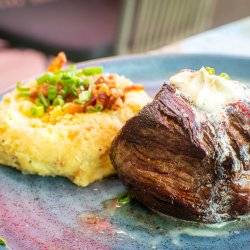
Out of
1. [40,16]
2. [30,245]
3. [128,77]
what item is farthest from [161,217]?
[40,16]

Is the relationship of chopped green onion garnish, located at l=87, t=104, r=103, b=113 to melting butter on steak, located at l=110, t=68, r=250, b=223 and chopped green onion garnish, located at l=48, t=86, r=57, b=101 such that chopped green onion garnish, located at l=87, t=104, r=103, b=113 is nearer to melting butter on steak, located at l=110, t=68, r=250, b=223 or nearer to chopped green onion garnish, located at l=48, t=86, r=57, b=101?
chopped green onion garnish, located at l=48, t=86, r=57, b=101

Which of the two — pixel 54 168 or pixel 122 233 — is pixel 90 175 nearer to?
pixel 54 168

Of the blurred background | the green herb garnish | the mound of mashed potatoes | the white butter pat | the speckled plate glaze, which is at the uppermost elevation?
the white butter pat

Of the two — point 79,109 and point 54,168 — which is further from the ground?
point 79,109

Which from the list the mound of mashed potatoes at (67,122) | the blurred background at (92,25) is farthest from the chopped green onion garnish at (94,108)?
the blurred background at (92,25)

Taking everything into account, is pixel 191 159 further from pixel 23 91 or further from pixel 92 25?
pixel 92 25

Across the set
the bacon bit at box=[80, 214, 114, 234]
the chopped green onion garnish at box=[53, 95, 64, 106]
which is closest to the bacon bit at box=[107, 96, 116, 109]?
the chopped green onion garnish at box=[53, 95, 64, 106]

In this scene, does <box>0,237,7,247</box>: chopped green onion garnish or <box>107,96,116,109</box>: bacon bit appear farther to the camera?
<box>107,96,116,109</box>: bacon bit
